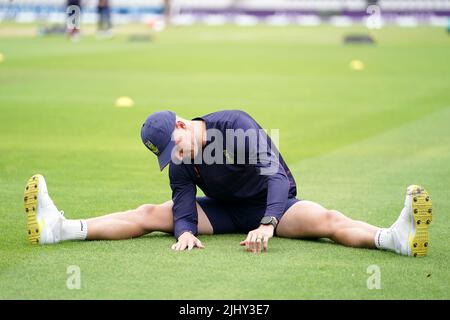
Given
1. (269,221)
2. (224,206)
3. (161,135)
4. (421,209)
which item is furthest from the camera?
(224,206)

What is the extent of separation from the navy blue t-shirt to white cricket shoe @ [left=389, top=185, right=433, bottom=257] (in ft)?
2.94

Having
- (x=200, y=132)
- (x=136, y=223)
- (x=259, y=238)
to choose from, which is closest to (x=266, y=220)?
(x=259, y=238)

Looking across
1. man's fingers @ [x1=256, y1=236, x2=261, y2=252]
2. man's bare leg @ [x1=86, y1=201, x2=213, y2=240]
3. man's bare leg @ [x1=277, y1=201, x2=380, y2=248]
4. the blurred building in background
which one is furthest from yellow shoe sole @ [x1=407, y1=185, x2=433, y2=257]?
the blurred building in background

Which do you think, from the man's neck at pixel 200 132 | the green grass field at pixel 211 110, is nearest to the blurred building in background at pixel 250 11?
the green grass field at pixel 211 110

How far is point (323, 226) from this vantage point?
7.88 meters

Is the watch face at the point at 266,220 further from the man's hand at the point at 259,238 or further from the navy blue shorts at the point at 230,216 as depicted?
the navy blue shorts at the point at 230,216

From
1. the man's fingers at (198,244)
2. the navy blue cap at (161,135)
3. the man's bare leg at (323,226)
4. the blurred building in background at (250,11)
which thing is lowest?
the man's fingers at (198,244)

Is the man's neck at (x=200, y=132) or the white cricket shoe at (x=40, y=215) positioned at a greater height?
the man's neck at (x=200, y=132)

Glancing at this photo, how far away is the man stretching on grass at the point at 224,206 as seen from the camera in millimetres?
7387

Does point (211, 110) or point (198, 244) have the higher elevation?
point (211, 110)

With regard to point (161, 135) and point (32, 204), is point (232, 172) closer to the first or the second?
point (161, 135)

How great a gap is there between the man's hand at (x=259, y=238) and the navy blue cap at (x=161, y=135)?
834mm

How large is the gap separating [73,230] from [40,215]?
33 cm

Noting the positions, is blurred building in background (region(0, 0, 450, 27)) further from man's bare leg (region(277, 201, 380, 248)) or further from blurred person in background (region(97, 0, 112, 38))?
man's bare leg (region(277, 201, 380, 248))
